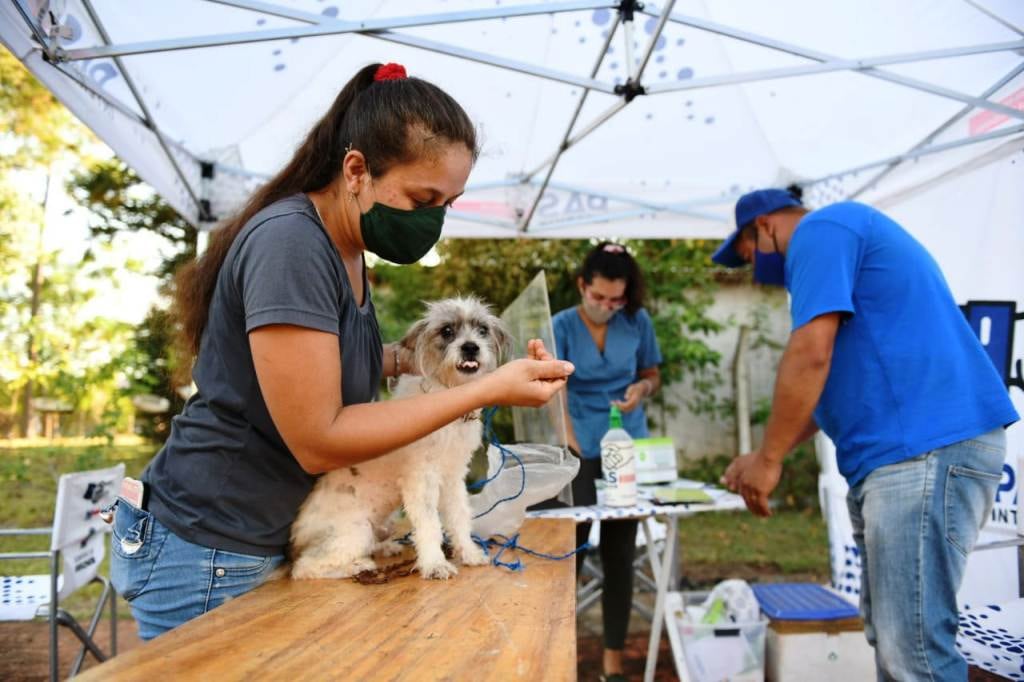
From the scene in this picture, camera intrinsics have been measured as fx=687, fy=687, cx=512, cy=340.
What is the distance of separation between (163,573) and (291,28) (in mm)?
2613

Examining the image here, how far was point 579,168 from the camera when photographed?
5598 mm

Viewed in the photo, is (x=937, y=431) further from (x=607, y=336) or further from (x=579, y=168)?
(x=579, y=168)

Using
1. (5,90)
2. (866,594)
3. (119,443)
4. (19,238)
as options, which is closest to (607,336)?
(866,594)

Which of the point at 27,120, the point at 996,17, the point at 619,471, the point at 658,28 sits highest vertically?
the point at 27,120

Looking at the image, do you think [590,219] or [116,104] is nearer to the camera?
[116,104]

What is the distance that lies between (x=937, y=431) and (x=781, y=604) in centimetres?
223

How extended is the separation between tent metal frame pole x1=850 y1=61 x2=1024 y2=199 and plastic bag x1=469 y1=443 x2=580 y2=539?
11.9 feet

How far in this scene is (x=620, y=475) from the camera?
3.70 meters

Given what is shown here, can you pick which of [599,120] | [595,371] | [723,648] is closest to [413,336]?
[599,120]

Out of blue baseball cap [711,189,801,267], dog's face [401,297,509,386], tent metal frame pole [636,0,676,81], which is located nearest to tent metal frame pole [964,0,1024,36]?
blue baseball cap [711,189,801,267]

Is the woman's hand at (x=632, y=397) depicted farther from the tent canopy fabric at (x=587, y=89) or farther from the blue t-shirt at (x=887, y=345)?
the blue t-shirt at (x=887, y=345)

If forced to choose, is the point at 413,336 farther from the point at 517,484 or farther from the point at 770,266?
the point at 770,266

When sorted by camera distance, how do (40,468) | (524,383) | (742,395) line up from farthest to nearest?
(742,395) < (40,468) < (524,383)

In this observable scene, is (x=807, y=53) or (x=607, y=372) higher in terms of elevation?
(x=807, y=53)
